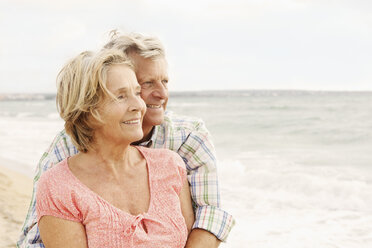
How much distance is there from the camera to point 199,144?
2557mm

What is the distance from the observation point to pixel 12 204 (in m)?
5.39

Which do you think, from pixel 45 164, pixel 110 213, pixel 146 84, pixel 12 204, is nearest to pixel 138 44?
pixel 146 84

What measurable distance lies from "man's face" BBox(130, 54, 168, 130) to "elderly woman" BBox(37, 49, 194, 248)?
12.4 inches

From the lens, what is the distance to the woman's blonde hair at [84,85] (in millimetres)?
2008

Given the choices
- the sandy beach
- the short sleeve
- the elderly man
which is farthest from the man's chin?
the sandy beach

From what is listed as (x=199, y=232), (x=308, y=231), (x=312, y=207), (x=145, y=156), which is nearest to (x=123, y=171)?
(x=145, y=156)

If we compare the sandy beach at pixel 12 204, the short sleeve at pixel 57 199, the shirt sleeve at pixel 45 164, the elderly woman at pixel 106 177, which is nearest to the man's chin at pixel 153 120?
the elderly woman at pixel 106 177

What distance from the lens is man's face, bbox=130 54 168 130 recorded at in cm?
254

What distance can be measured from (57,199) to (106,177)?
24cm

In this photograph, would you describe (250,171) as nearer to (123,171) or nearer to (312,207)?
(312,207)

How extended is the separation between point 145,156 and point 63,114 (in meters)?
0.43

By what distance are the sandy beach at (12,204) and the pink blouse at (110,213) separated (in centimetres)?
238

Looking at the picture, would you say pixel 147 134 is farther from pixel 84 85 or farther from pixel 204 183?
pixel 84 85

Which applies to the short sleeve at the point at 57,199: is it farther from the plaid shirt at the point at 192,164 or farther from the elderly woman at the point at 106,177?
the plaid shirt at the point at 192,164
